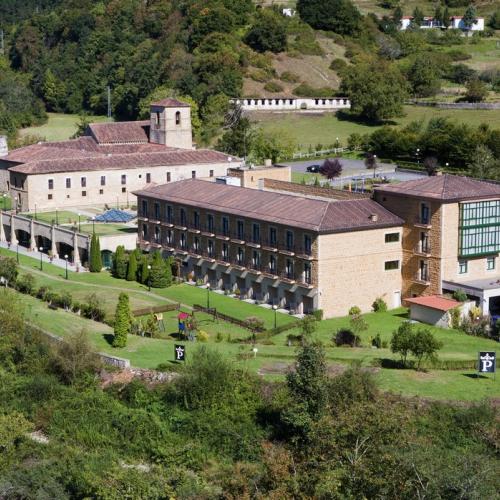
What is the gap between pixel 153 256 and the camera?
178 feet

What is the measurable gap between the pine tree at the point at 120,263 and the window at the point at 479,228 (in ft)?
53.1

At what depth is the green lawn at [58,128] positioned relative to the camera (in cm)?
9994

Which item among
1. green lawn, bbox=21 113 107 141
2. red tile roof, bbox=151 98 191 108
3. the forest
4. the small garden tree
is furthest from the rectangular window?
green lawn, bbox=21 113 107 141

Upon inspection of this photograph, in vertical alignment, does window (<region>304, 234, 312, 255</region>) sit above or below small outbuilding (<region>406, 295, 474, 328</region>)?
above

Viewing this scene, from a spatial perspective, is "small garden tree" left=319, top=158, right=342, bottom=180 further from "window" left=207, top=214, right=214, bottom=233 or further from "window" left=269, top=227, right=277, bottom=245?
"window" left=269, top=227, right=277, bottom=245

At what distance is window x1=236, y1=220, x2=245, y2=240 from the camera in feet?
166

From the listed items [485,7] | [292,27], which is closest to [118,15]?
[292,27]

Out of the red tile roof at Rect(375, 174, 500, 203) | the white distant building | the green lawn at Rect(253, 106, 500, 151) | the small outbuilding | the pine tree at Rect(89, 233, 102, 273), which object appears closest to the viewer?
the small outbuilding

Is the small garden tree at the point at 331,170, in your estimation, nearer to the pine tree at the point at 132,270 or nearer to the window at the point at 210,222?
the window at the point at 210,222

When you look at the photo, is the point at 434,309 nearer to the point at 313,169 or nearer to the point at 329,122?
the point at 313,169

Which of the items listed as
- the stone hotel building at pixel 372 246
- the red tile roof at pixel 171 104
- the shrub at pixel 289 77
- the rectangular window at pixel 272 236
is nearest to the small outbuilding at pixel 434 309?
the stone hotel building at pixel 372 246

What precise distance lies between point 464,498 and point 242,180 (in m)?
34.3

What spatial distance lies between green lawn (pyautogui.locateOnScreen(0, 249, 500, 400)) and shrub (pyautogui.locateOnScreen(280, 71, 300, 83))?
53206 mm

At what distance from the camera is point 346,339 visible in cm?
4253
